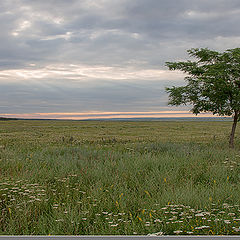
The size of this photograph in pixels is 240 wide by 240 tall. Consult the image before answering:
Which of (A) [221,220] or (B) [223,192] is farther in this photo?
(B) [223,192]

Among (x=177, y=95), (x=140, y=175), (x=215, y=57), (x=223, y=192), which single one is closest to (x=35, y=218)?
(x=140, y=175)

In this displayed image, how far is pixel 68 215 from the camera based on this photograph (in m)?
4.47

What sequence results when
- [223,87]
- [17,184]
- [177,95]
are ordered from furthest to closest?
[177,95] < [223,87] < [17,184]

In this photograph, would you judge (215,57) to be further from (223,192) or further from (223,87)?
(223,192)

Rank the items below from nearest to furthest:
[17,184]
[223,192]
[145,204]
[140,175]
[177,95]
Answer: [145,204] < [223,192] < [17,184] < [140,175] < [177,95]

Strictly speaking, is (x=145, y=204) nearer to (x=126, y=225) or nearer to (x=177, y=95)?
(x=126, y=225)

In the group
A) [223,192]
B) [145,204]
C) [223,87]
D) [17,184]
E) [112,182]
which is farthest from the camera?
[223,87]

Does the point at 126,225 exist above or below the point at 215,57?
below

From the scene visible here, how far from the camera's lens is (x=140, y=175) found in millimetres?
7309

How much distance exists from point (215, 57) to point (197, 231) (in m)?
15.3

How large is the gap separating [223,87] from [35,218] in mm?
13793

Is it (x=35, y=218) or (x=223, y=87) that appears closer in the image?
(x=35, y=218)

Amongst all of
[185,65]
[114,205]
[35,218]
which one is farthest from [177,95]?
[35,218]

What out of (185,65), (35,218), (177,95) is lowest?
(35,218)
